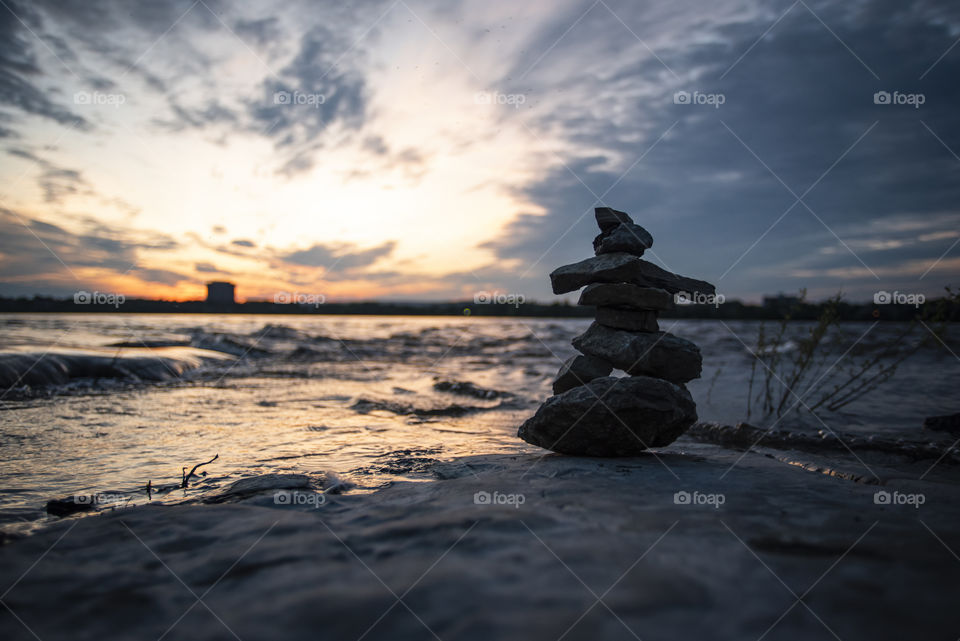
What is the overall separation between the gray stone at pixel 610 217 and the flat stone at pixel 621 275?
0.41 meters

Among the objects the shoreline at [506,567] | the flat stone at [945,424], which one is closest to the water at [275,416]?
the flat stone at [945,424]

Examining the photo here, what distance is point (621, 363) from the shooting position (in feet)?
18.9

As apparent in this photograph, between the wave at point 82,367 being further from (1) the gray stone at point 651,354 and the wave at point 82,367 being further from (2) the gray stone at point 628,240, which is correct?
(2) the gray stone at point 628,240

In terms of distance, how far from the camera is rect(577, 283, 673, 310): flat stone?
568 centimetres

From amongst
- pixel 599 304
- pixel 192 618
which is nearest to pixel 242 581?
pixel 192 618

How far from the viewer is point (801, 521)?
3172 millimetres

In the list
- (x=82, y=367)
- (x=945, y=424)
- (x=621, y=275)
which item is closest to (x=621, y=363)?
(x=621, y=275)

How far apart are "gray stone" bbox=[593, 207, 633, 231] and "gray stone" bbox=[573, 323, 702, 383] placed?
135cm

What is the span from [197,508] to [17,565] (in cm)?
104

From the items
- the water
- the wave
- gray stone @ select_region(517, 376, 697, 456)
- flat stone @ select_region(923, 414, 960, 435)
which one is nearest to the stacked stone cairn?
gray stone @ select_region(517, 376, 697, 456)

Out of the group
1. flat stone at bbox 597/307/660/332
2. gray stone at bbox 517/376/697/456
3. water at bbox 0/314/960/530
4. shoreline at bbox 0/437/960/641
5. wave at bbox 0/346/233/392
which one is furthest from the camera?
wave at bbox 0/346/233/392

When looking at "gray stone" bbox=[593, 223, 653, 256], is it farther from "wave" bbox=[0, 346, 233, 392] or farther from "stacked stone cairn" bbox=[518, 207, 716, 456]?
"wave" bbox=[0, 346, 233, 392]

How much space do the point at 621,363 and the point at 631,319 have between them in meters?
0.57

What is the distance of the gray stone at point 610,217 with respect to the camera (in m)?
5.93
